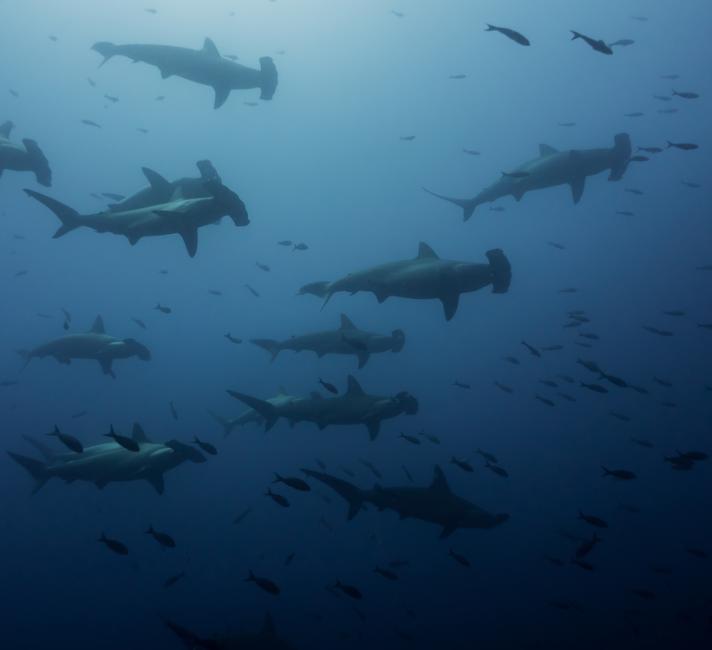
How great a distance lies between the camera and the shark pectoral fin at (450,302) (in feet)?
21.2

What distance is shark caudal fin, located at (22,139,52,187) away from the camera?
23.6 feet

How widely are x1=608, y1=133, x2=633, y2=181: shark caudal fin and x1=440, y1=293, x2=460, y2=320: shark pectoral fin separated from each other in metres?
3.64

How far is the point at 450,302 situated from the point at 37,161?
5370 mm

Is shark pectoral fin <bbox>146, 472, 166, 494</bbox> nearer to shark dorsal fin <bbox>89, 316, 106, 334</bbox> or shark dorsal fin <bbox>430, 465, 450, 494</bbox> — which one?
shark dorsal fin <bbox>430, 465, 450, 494</bbox>

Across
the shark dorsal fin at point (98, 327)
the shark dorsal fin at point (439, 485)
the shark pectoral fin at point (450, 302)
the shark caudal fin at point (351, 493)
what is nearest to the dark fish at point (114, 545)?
the shark caudal fin at point (351, 493)

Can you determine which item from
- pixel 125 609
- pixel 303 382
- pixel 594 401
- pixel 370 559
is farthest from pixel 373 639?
pixel 303 382

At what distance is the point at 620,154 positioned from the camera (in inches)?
332

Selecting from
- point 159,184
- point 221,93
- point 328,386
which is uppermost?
point 221,93

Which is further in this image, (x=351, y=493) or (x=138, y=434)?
(x=138, y=434)

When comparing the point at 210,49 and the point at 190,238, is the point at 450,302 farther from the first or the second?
the point at 210,49

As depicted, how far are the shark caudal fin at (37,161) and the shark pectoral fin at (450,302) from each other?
518 cm

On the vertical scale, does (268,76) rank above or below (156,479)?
above

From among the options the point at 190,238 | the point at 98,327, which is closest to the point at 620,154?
the point at 190,238

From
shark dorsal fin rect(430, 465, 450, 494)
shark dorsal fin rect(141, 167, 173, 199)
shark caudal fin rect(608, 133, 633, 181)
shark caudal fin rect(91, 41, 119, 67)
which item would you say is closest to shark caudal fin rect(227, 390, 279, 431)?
shark dorsal fin rect(430, 465, 450, 494)
